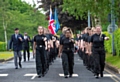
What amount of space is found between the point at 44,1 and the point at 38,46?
39000mm

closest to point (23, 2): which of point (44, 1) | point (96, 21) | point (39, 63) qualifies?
point (44, 1)

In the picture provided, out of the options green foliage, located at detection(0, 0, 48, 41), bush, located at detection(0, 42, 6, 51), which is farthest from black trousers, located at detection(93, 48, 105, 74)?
green foliage, located at detection(0, 0, 48, 41)

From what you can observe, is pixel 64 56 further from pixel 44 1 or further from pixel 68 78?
pixel 44 1

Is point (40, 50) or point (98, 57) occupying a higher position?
point (40, 50)

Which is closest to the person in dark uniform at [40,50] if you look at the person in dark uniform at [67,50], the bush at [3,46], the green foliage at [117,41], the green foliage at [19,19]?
the person in dark uniform at [67,50]

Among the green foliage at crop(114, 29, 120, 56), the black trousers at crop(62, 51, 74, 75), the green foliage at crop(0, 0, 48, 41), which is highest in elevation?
the green foliage at crop(0, 0, 48, 41)

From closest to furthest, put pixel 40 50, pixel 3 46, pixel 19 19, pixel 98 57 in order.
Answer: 1. pixel 98 57
2. pixel 40 50
3. pixel 3 46
4. pixel 19 19

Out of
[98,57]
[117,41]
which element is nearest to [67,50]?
[98,57]

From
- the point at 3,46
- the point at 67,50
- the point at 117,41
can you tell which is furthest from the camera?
the point at 3,46

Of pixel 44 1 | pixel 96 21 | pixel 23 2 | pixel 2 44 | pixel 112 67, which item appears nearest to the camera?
pixel 112 67

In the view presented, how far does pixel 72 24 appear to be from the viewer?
56.8 metres

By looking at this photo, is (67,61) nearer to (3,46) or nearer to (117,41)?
(117,41)

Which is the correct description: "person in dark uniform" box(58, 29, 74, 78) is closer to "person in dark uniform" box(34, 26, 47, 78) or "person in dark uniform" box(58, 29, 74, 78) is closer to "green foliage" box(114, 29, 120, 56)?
"person in dark uniform" box(34, 26, 47, 78)

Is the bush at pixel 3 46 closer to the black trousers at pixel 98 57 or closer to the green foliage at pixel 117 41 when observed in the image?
the green foliage at pixel 117 41
